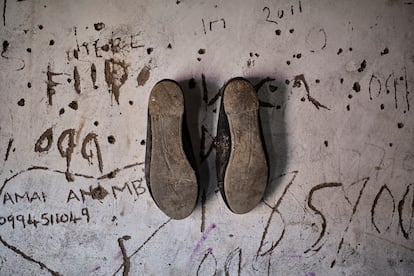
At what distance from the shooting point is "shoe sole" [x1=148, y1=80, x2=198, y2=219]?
44.0 inches

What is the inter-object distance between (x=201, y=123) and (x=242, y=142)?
181mm

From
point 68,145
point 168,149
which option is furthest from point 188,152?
point 68,145

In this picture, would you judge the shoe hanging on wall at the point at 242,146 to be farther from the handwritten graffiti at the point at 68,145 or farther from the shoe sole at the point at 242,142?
the handwritten graffiti at the point at 68,145

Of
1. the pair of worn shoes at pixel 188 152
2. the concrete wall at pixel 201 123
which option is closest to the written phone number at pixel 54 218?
the concrete wall at pixel 201 123

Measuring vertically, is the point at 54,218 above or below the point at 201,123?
below

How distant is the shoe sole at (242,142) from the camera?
1124 millimetres

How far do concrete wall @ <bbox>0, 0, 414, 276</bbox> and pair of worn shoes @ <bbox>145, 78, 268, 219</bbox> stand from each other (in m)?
0.10

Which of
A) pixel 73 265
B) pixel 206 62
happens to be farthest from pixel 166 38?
pixel 73 265

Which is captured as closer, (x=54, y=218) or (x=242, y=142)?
(x=242, y=142)

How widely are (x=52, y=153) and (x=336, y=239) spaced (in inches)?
42.0

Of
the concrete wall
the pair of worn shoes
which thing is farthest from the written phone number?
the pair of worn shoes

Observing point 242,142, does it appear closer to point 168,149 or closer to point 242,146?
point 242,146

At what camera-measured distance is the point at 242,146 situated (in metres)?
1.12

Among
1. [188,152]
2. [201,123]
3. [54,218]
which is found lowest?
[54,218]
